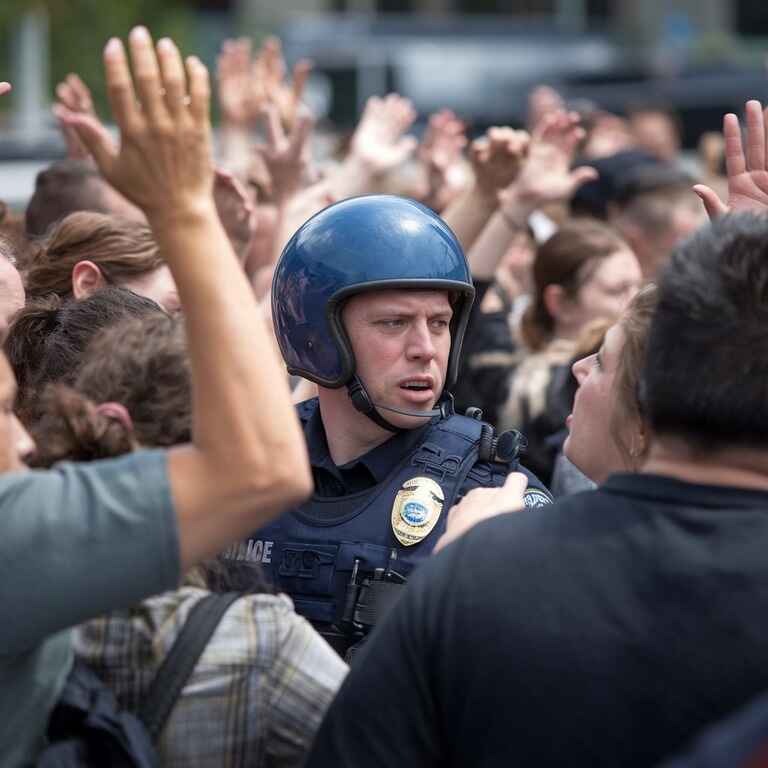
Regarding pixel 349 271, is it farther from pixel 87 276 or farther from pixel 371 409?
pixel 87 276

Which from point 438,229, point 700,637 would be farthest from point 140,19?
point 700,637

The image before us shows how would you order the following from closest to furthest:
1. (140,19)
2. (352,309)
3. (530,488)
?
(530,488), (352,309), (140,19)

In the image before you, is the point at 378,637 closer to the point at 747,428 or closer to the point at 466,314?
the point at 747,428

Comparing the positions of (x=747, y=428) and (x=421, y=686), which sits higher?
(x=747, y=428)

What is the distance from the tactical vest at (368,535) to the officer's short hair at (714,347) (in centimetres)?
117

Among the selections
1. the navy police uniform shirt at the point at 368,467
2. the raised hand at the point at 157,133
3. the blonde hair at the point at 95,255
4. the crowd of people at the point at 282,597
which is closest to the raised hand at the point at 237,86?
the blonde hair at the point at 95,255

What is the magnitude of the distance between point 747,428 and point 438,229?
1.66 metres

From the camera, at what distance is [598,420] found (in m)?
3.03

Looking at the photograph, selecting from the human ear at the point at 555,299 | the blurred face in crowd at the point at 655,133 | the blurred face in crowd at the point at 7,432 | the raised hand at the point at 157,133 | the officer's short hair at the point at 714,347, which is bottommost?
the blurred face in crowd at the point at 655,133

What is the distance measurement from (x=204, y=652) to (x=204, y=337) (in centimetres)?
55

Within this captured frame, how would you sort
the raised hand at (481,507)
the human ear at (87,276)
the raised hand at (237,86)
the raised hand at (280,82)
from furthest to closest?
the raised hand at (237,86) < the raised hand at (280,82) < the human ear at (87,276) < the raised hand at (481,507)

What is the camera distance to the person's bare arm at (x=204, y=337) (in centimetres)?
208

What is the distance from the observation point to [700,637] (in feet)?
6.88

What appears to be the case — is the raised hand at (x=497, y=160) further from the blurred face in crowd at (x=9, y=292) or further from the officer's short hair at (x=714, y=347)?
the officer's short hair at (x=714, y=347)
